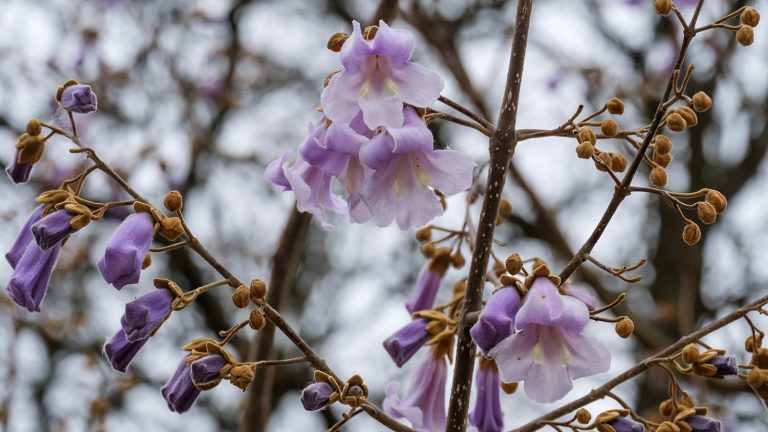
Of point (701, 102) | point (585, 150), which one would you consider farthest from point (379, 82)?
point (701, 102)

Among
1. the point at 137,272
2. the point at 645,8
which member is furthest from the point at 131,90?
the point at 137,272

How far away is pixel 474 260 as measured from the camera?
175 cm

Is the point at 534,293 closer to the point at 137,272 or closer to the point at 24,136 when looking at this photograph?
the point at 137,272

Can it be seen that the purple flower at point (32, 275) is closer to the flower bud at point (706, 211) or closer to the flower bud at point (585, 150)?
the flower bud at point (585, 150)

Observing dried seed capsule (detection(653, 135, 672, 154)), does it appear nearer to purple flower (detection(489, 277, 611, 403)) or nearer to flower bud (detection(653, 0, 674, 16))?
flower bud (detection(653, 0, 674, 16))

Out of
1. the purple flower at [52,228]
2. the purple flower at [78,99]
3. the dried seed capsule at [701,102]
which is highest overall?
the dried seed capsule at [701,102]

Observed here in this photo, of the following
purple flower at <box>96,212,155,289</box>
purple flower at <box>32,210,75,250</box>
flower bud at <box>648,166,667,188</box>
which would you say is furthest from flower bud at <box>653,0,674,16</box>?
purple flower at <box>32,210,75,250</box>

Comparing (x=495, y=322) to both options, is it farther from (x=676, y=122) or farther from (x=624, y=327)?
(x=676, y=122)

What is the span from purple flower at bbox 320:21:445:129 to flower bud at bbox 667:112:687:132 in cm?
42

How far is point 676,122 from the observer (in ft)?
5.63

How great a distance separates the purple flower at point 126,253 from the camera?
1608 millimetres

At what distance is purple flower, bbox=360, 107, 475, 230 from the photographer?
1778 mm

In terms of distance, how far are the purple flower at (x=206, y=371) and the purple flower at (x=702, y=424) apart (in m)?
0.87

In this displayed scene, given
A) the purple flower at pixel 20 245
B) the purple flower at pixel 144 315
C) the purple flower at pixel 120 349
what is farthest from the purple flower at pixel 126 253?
the purple flower at pixel 20 245
